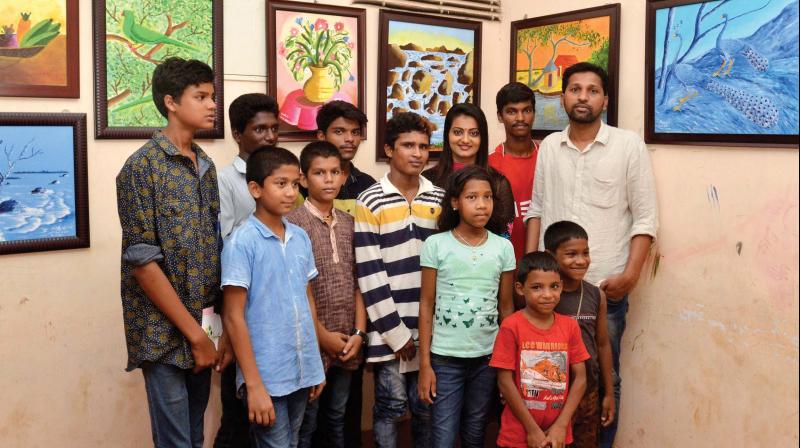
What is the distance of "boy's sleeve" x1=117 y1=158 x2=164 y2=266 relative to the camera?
7.16 ft

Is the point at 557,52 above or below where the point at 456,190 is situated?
above

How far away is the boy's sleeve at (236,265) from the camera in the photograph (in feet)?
7.42

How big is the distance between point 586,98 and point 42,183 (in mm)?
2055

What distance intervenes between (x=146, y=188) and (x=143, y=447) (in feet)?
4.87

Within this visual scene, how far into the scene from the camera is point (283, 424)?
2.39m

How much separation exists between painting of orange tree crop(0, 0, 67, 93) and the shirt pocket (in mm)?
2038

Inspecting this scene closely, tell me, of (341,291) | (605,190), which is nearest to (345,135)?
(341,291)

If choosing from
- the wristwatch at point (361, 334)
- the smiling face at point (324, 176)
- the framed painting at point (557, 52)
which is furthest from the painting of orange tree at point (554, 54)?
the wristwatch at point (361, 334)

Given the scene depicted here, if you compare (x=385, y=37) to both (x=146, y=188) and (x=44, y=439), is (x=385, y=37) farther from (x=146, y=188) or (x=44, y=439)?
(x=44, y=439)

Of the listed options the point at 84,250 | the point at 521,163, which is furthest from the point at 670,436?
the point at 84,250

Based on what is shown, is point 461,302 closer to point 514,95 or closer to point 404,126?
point 404,126

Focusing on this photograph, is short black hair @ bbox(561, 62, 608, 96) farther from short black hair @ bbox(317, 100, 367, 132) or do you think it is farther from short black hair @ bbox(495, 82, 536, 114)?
short black hair @ bbox(317, 100, 367, 132)

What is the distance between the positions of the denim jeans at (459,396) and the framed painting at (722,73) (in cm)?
123

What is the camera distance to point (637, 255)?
303 cm
